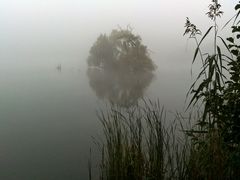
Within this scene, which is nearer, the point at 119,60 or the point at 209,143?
the point at 209,143

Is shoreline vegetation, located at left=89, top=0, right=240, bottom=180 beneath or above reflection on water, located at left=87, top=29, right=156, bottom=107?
beneath

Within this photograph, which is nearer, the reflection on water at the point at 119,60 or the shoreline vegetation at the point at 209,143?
the shoreline vegetation at the point at 209,143

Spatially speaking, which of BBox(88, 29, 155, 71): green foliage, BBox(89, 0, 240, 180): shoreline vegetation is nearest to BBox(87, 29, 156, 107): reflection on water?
BBox(88, 29, 155, 71): green foliage

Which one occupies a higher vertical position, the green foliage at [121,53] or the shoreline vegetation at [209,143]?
the green foliage at [121,53]

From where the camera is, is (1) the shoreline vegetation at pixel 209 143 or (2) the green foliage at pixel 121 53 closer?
(1) the shoreline vegetation at pixel 209 143

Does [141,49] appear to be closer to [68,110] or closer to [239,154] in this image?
[68,110]

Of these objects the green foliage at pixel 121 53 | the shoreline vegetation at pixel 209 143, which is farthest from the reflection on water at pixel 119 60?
the shoreline vegetation at pixel 209 143

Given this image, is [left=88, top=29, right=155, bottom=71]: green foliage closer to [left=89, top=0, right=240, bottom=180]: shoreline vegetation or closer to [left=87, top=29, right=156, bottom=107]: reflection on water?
[left=87, top=29, right=156, bottom=107]: reflection on water

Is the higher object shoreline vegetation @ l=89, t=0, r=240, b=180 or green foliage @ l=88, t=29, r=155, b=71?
green foliage @ l=88, t=29, r=155, b=71

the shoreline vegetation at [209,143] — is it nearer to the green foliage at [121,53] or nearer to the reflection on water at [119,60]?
the reflection on water at [119,60]

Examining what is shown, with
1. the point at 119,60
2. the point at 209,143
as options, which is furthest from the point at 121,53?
the point at 209,143

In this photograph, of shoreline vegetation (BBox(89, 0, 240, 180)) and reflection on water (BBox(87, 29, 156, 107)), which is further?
reflection on water (BBox(87, 29, 156, 107))

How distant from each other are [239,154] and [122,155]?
0.57 meters

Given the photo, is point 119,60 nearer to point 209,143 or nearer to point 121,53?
point 121,53
